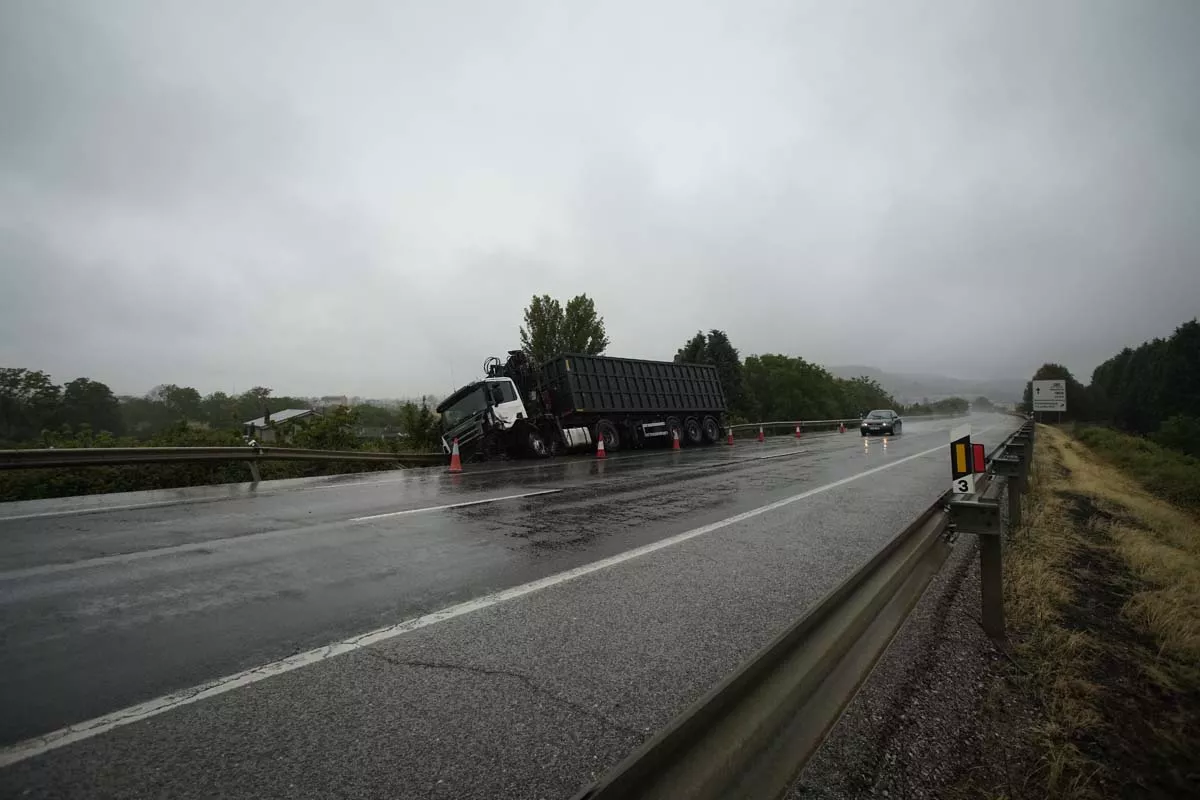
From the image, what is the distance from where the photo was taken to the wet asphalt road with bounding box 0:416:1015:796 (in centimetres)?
195

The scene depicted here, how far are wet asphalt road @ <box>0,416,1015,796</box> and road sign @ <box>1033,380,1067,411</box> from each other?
52.2 m

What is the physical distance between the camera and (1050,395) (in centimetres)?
4672

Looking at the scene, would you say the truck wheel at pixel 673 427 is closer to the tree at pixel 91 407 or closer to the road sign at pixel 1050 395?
the tree at pixel 91 407

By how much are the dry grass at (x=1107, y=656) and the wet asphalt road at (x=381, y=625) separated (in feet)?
3.93

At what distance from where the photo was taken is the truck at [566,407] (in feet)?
53.1

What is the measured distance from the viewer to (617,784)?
1122 mm

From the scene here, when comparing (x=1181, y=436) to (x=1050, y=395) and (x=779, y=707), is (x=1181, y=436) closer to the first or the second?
(x=1050, y=395)

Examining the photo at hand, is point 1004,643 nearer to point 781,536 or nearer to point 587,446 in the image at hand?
point 781,536

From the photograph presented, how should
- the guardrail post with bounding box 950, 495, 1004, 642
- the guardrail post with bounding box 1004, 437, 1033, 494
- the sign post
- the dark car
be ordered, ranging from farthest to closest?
the sign post → the dark car → the guardrail post with bounding box 1004, 437, 1033, 494 → the guardrail post with bounding box 950, 495, 1004, 642

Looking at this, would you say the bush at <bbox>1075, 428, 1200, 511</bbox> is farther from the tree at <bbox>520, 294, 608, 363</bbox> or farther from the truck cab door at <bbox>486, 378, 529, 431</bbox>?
the tree at <bbox>520, 294, 608, 363</bbox>

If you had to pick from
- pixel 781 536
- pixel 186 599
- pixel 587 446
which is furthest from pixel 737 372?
pixel 186 599

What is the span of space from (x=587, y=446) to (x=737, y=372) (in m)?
33.1

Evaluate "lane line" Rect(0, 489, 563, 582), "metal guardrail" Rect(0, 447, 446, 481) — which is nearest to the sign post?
"metal guardrail" Rect(0, 447, 446, 481)

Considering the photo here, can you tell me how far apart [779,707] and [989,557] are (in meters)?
2.34
